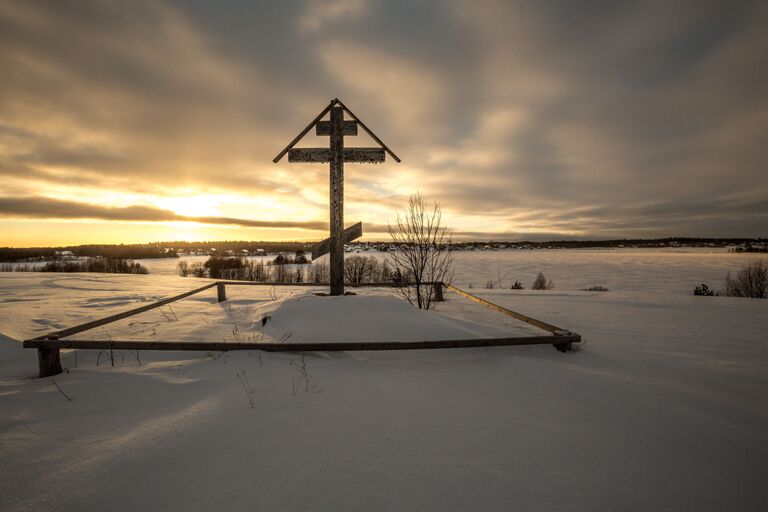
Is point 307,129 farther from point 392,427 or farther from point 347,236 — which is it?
point 392,427

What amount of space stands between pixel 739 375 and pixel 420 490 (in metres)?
4.51

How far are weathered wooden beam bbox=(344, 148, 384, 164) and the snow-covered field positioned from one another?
361cm

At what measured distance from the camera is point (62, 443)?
2.19 metres

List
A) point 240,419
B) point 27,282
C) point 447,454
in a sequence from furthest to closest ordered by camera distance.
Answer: point 27,282
point 240,419
point 447,454

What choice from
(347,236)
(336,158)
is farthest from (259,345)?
(336,158)

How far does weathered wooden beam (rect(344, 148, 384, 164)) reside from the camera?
643 centimetres

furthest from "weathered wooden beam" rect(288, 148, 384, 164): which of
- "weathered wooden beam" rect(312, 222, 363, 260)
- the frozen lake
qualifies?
the frozen lake

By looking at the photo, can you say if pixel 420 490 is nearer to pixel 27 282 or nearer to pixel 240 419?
pixel 240 419

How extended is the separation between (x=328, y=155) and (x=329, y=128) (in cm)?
64

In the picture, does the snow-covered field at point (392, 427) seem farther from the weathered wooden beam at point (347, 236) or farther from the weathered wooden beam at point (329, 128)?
the weathered wooden beam at point (329, 128)

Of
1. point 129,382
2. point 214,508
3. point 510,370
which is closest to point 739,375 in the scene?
point 510,370

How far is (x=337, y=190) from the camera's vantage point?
20.7 feet

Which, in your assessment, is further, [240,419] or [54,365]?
[54,365]

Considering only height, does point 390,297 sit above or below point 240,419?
above
